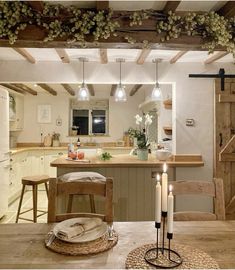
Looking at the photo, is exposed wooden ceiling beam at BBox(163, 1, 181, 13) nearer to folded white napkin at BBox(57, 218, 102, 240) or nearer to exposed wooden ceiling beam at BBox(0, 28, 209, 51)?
exposed wooden ceiling beam at BBox(0, 28, 209, 51)

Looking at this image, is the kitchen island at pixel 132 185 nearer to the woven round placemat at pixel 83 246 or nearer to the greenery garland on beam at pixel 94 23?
the greenery garland on beam at pixel 94 23

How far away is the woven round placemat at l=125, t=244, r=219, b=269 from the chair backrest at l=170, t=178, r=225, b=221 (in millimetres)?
511

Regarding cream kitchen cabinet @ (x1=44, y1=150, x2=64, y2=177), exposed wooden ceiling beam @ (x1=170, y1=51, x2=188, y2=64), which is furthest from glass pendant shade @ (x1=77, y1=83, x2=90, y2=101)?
cream kitchen cabinet @ (x1=44, y1=150, x2=64, y2=177)

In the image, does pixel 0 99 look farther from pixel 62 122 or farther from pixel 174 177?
pixel 62 122

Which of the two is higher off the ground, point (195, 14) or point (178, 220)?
point (195, 14)

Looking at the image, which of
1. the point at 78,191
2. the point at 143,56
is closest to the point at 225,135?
the point at 143,56

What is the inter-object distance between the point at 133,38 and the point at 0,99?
2.30m

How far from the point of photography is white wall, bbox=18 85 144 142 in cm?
656

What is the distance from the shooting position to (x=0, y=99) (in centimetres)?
359

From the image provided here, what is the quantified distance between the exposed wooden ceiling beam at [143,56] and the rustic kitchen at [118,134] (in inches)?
1.3

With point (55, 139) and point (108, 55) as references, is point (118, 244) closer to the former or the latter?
point (108, 55)

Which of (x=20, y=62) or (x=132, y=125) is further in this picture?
(x=132, y=125)

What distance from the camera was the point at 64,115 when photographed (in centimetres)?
668

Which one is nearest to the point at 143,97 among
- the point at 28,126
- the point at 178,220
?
the point at 28,126
